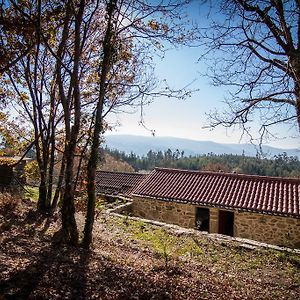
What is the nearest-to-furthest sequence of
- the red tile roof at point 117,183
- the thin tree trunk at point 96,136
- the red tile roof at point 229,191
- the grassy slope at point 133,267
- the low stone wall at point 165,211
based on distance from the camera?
the grassy slope at point 133,267
the thin tree trunk at point 96,136
the red tile roof at point 229,191
the low stone wall at point 165,211
the red tile roof at point 117,183

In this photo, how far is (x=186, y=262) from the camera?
24.8 feet

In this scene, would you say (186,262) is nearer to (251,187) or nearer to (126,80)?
(126,80)

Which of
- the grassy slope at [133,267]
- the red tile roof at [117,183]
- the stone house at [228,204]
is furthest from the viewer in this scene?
the red tile roof at [117,183]

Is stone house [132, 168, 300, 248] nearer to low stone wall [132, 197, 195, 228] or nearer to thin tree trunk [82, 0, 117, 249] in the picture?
low stone wall [132, 197, 195, 228]

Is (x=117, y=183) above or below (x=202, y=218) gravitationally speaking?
above

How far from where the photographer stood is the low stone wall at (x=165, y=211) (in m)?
15.4

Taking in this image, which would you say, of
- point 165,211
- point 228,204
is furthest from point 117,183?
point 228,204

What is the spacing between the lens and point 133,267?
625cm

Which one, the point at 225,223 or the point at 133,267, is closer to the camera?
the point at 133,267

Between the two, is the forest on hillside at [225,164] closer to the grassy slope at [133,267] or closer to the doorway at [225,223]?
the doorway at [225,223]

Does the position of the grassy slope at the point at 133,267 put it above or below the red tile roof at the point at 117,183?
below

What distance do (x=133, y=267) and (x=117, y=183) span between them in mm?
16286

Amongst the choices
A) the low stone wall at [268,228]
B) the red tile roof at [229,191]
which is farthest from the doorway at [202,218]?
the low stone wall at [268,228]

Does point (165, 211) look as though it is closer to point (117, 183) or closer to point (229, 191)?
point (229, 191)
